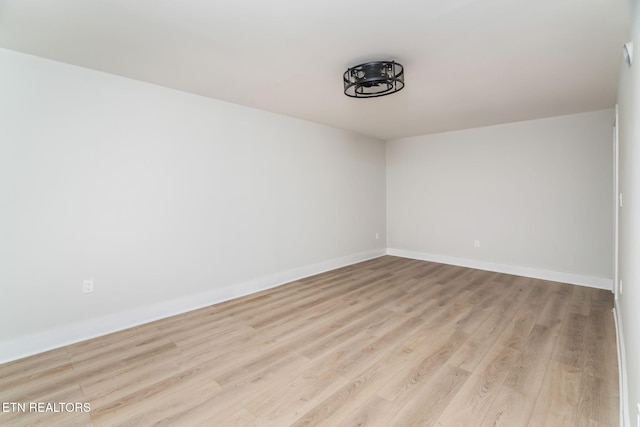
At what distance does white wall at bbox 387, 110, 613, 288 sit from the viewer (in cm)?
398

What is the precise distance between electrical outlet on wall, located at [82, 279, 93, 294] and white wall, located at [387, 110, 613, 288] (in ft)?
16.4

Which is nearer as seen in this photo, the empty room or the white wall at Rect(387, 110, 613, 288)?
the empty room

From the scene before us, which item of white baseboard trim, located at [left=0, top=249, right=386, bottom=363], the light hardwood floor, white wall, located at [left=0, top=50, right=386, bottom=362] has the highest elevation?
white wall, located at [left=0, top=50, right=386, bottom=362]

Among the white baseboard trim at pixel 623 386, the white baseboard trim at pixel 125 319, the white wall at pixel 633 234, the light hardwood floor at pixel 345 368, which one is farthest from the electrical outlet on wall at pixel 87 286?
the white baseboard trim at pixel 623 386

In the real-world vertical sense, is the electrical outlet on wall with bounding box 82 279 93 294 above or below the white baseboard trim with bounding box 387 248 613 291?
above

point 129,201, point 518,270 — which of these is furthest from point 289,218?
point 518,270

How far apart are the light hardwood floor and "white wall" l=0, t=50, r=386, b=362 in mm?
330

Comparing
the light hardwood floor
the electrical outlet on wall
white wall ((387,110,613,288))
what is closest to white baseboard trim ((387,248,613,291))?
white wall ((387,110,613,288))

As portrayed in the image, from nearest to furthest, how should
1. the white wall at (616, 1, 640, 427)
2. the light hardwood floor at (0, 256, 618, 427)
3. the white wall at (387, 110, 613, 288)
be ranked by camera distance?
1. the white wall at (616, 1, 640, 427)
2. the light hardwood floor at (0, 256, 618, 427)
3. the white wall at (387, 110, 613, 288)

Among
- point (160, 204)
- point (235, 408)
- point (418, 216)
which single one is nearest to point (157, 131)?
point (160, 204)

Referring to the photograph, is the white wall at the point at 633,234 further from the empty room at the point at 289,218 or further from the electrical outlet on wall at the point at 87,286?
the electrical outlet on wall at the point at 87,286

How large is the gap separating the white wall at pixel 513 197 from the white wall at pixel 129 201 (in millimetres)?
2382

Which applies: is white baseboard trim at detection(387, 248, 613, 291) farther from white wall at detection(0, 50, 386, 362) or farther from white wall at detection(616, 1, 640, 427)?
white wall at detection(616, 1, 640, 427)

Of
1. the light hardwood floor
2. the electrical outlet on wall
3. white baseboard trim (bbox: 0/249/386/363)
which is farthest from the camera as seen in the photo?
the electrical outlet on wall
